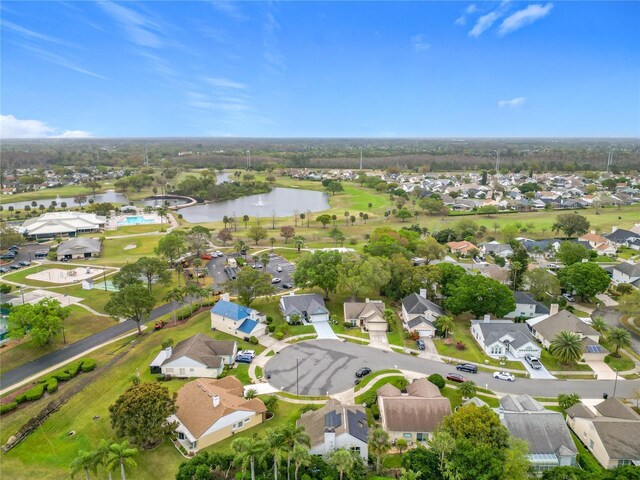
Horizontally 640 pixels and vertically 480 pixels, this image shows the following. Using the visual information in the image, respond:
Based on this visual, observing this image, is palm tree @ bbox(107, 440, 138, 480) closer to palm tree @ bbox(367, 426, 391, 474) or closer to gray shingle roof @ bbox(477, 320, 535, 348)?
palm tree @ bbox(367, 426, 391, 474)

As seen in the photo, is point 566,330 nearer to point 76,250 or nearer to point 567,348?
point 567,348

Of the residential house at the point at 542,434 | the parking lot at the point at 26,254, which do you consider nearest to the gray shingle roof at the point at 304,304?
the residential house at the point at 542,434

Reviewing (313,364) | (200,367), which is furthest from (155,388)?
(313,364)

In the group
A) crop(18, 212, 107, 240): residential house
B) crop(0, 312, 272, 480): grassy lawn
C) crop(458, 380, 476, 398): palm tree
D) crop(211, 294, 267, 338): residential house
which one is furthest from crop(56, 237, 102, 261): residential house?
crop(458, 380, 476, 398): palm tree

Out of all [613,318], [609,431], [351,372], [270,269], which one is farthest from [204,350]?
[613,318]

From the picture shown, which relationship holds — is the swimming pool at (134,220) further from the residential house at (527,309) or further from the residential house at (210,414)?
the residential house at (527,309)

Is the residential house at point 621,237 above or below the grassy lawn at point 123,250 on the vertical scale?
above
